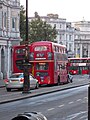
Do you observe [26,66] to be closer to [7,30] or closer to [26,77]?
[26,77]

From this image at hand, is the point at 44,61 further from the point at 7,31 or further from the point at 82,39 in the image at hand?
the point at 82,39

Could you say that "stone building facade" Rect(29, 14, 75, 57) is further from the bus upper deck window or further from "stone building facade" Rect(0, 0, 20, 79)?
the bus upper deck window

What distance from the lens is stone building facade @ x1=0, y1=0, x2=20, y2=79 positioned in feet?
Result: 201

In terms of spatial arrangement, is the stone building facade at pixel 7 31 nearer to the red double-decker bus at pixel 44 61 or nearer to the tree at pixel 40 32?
the red double-decker bus at pixel 44 61

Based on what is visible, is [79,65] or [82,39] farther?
[82,39]

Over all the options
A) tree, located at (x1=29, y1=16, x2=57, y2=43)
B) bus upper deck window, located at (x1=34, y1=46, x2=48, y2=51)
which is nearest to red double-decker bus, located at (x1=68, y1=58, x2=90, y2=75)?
tree, located at (x1=29, y1=16, x2=57, y2=43)

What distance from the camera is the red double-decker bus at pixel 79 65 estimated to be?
93.7 m

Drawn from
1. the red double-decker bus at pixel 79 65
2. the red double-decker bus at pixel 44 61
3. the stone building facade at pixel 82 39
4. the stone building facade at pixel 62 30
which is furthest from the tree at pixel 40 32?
the stone building facade at pixel 82 39

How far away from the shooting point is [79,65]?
95625mm

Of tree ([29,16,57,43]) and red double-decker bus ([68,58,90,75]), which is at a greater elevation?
tree ([29,16,57,43])

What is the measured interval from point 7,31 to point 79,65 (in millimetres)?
34664

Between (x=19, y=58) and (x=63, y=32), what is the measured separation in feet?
376

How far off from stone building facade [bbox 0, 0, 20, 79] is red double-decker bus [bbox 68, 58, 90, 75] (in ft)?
88.9

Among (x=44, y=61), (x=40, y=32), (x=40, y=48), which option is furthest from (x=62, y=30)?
(x=44, y=61)
